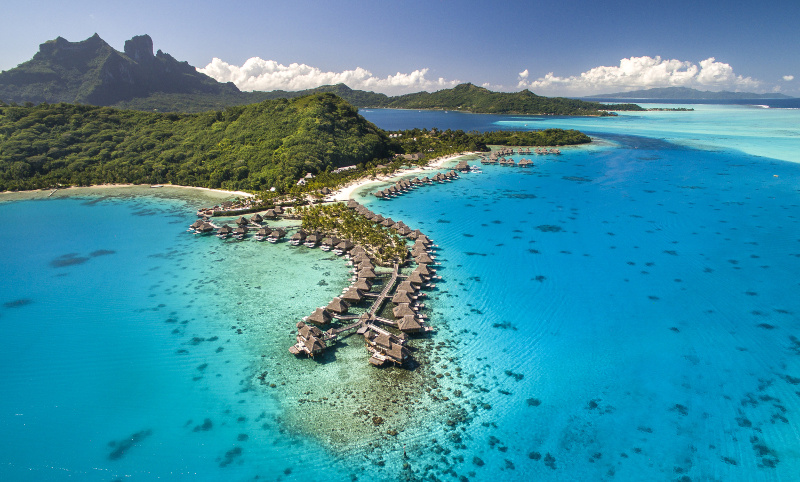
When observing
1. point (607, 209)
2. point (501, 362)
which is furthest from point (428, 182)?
point (501, 362)

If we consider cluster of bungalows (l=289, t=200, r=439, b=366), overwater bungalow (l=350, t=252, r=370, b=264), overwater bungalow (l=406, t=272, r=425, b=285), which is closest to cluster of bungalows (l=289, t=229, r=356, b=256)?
overwater bungalow (l=350, t=252, r=370, b=264)

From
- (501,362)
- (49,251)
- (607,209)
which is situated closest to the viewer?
(501,362)

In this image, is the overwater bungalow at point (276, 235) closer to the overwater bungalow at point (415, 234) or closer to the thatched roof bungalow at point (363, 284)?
the overwater bungalow at point (415, 234)

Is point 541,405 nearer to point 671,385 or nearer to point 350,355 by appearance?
point 671,385

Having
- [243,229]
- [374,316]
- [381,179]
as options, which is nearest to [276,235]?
[243,229]

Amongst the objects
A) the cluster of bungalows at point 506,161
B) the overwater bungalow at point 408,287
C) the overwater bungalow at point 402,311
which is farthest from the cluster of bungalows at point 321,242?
the cluster of bungalows at point 506,161

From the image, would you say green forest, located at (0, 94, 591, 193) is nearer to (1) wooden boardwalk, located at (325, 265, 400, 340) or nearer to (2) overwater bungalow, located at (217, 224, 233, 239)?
(2) overwater bungalow, located at (217, 224, 233, 239)
